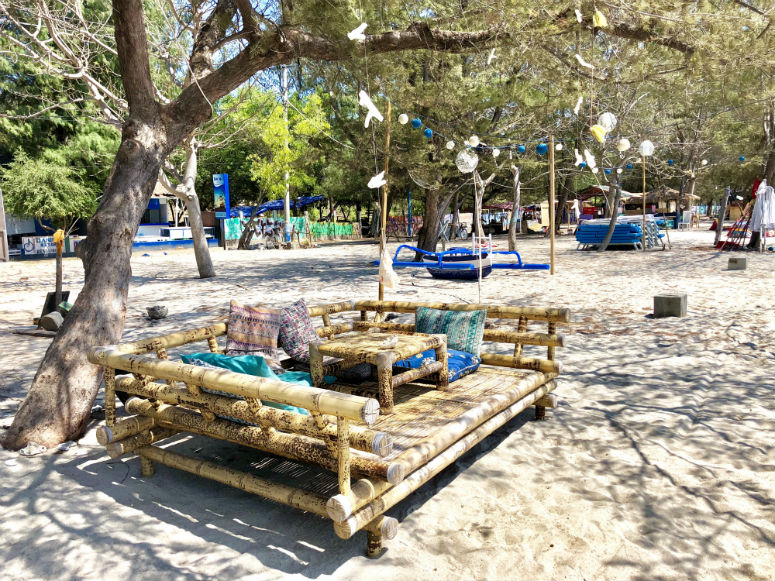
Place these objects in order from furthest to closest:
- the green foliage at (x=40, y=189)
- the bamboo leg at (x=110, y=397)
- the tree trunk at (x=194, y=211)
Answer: the green foliage at (x=40, y=189)
the tree trunk at (x=194, y=211)
the bamboo leg at (x=110, y=397)

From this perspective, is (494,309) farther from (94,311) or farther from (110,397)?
(94,311)

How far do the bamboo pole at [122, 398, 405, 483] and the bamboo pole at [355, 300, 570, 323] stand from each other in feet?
7.63

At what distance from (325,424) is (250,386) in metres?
0.43

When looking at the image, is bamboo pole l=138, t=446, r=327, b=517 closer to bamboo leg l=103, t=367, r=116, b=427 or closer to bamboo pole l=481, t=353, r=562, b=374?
bamboo leg l=103, t=367, r=116, b=427

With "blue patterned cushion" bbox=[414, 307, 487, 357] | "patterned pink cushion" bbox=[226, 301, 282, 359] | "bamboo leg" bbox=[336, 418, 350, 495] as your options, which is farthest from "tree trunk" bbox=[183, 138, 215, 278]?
"bamboo leg" bbox=[336, 418, 350, 495]

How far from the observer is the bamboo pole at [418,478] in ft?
8.95

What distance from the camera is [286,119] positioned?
2675cm

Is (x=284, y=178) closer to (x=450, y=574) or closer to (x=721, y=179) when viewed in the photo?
(x=450, y=574)

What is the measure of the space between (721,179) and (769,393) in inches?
1909

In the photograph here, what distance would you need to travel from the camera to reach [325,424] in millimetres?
2881

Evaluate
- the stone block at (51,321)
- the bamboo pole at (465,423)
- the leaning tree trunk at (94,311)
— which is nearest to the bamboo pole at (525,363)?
the bamboo pole at (465,423)

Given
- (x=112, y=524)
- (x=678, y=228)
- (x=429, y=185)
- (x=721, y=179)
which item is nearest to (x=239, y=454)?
(x=112, y=524)

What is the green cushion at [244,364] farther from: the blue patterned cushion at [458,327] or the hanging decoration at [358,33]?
the hanging decoration at [358,33]

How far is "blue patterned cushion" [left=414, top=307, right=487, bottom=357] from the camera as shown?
196 inches
